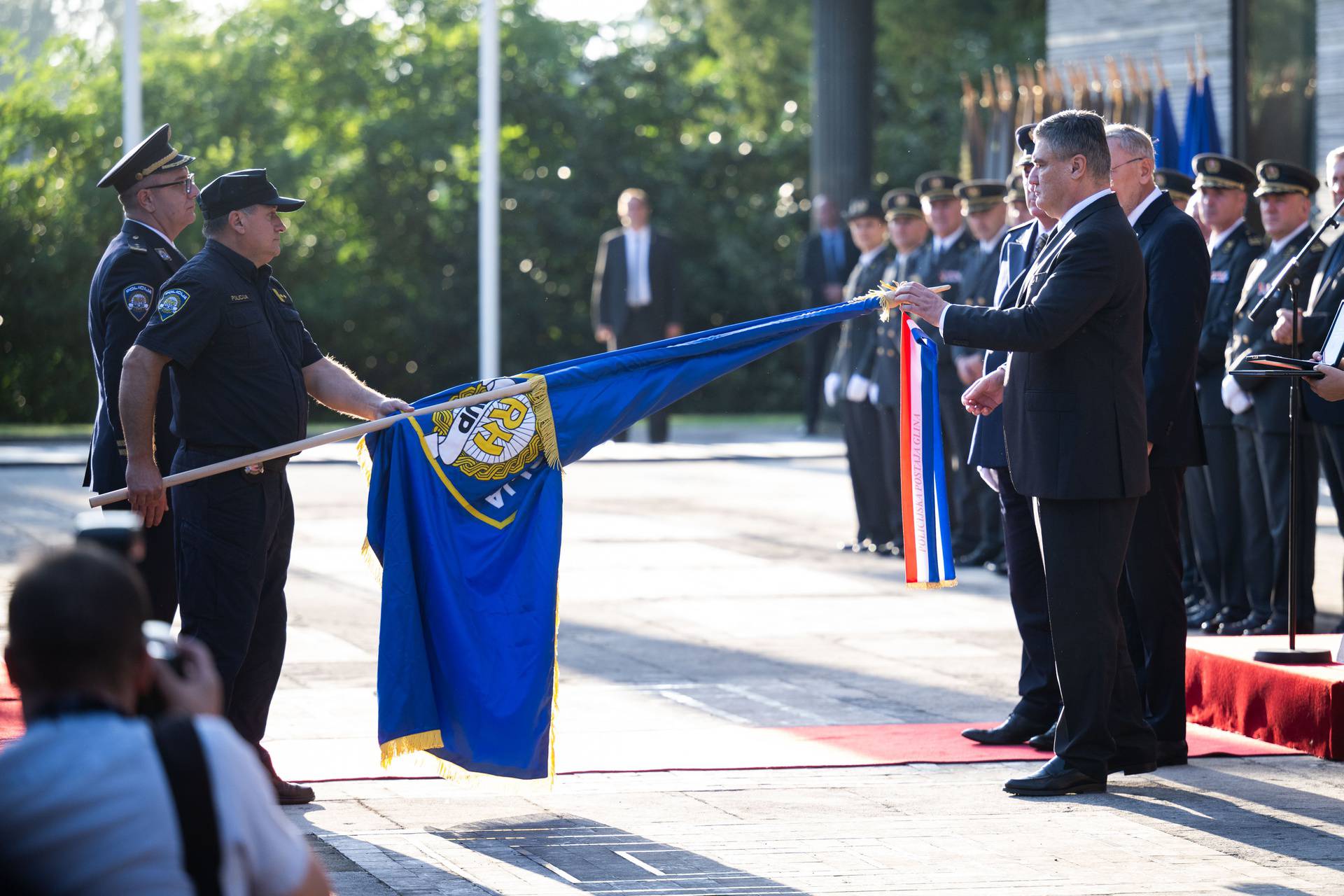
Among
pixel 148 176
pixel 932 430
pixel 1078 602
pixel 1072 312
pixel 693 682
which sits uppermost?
pixel 148 176

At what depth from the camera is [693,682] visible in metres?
7.64

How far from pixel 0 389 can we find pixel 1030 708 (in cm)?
1932

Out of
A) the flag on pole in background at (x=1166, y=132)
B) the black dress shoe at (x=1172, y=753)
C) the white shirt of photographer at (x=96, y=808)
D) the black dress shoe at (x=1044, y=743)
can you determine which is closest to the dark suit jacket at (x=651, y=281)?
the flag on pole in background at (x=1166, y=132)

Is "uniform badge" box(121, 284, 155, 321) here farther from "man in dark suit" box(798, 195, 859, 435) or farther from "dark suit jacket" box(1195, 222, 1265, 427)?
"man in dark suit" box(798, 195, 859, 435)

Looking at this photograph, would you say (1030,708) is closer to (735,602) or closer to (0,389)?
(735,602)

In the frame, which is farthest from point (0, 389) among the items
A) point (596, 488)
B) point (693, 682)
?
point (693, 682)

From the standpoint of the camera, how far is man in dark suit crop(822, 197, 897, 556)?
39.0ft

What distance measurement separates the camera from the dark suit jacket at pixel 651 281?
18422 millimetres

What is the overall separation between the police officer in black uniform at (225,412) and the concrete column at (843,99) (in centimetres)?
1690

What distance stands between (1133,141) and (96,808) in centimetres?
477

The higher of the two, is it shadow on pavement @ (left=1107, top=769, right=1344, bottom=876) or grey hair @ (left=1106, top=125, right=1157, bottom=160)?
grey hair @ (left=1106, top=125, right=1157, bottom=160)

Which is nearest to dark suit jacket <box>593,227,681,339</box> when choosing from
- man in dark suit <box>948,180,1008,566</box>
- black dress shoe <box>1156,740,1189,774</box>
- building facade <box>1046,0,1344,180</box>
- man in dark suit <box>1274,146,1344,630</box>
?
building facade <box>1046,0,1344,180</box>

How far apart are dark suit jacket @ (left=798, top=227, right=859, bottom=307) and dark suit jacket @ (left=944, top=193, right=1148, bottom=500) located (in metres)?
14.0

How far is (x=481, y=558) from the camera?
5.65 metres
